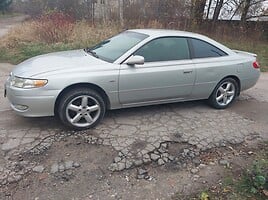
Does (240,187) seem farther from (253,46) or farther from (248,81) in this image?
(253,46)

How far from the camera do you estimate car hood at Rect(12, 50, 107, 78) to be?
378 cm

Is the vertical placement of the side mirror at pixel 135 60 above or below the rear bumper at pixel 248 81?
above

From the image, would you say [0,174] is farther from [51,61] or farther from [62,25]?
[62,25]

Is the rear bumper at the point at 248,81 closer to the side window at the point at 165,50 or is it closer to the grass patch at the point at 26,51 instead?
the side window at the point at 165,50

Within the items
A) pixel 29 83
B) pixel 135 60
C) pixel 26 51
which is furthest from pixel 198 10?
pixel 29 83

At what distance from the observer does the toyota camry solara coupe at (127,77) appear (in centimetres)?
370

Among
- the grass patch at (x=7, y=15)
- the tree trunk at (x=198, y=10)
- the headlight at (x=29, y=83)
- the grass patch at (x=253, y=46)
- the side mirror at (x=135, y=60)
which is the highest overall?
the tree trunk at (x=198, y=10)

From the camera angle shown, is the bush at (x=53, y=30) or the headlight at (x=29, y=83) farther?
the bush at (x=53, y=30)

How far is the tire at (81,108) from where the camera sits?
3766 mm

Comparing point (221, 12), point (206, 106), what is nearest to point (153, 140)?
point (206, 106)

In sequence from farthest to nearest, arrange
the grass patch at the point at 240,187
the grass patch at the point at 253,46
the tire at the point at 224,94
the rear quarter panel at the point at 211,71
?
the grass patch at the point at 253,46
the tire at the point at 224,94
the rear quarter panel at the point at 211,71
the grass patch at the point at 240,187

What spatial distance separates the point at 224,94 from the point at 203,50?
947 millimetres

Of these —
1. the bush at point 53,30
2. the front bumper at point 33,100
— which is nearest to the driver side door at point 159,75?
the front bumper at point 33,100

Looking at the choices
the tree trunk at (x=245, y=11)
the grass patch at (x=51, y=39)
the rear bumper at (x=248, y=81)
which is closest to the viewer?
the rear bumper at (x=248, y=81)
